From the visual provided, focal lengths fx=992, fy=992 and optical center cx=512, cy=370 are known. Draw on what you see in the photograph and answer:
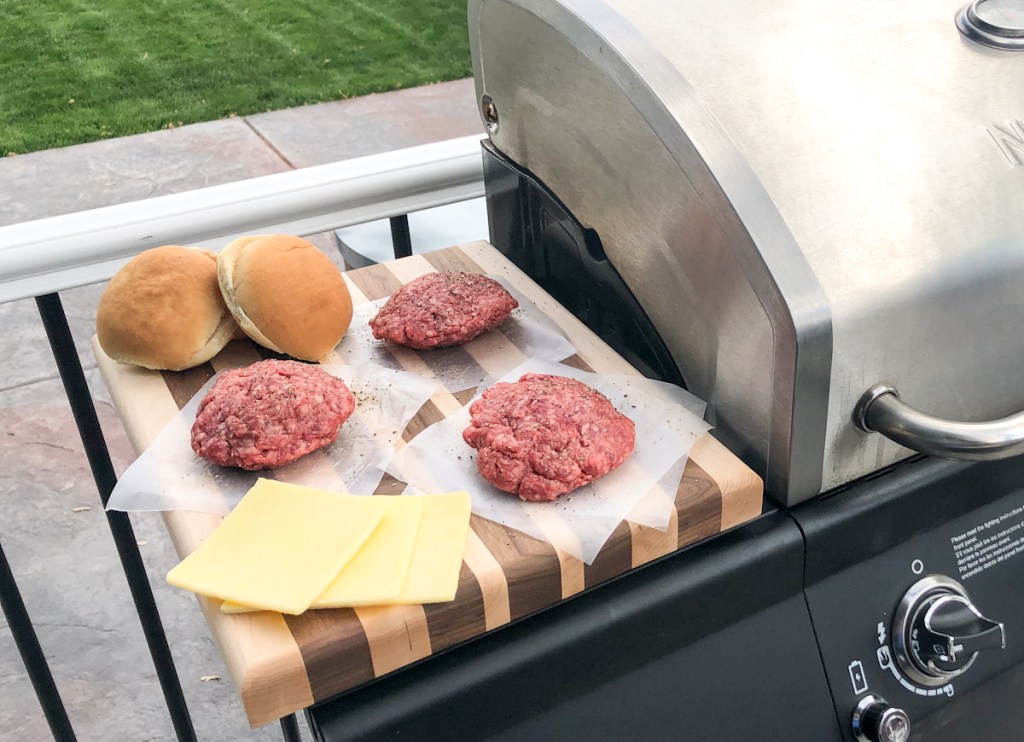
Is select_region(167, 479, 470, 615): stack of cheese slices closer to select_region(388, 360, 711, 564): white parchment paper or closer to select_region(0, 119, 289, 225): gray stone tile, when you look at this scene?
select_region(388, 360, 711, 564): white parchment paper

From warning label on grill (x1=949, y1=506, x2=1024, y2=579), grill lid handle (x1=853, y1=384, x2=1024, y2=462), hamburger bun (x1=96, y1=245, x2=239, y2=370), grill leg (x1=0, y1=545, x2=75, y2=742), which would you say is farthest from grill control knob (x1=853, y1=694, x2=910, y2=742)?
grill leg (x1=0, y1=545, x2=75, y2=742)

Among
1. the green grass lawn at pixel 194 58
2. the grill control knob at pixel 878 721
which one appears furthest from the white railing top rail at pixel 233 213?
the green grass lawn at pixel 194 58

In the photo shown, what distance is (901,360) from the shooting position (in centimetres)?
83

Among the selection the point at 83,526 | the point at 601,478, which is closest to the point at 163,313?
the point at 601,478

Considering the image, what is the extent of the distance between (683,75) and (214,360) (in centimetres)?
54

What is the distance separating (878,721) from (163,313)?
0.76 metres

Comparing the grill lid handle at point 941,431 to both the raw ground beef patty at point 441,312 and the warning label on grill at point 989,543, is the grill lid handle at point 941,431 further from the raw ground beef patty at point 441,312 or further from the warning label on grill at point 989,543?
the raw ground beef patty at point 441,312

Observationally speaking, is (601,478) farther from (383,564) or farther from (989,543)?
(989,543)

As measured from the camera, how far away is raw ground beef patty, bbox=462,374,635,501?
2.66 ft

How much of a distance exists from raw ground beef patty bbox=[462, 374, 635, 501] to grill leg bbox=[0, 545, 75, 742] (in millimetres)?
704

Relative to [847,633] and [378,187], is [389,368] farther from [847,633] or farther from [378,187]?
[847,633]

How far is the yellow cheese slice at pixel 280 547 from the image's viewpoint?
0.71 meters

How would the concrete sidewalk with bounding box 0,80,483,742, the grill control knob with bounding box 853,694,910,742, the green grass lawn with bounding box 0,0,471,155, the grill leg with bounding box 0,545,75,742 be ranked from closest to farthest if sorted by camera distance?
the grill control knob with bounding box 853,694,910,742
the grill leg with bounding box 0,545,75,742
the concrete sidewalk with bounding box 0,80,483,742
the green grass lawn with bounding box 0,0,471,155

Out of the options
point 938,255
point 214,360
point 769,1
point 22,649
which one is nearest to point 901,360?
point 938,255
